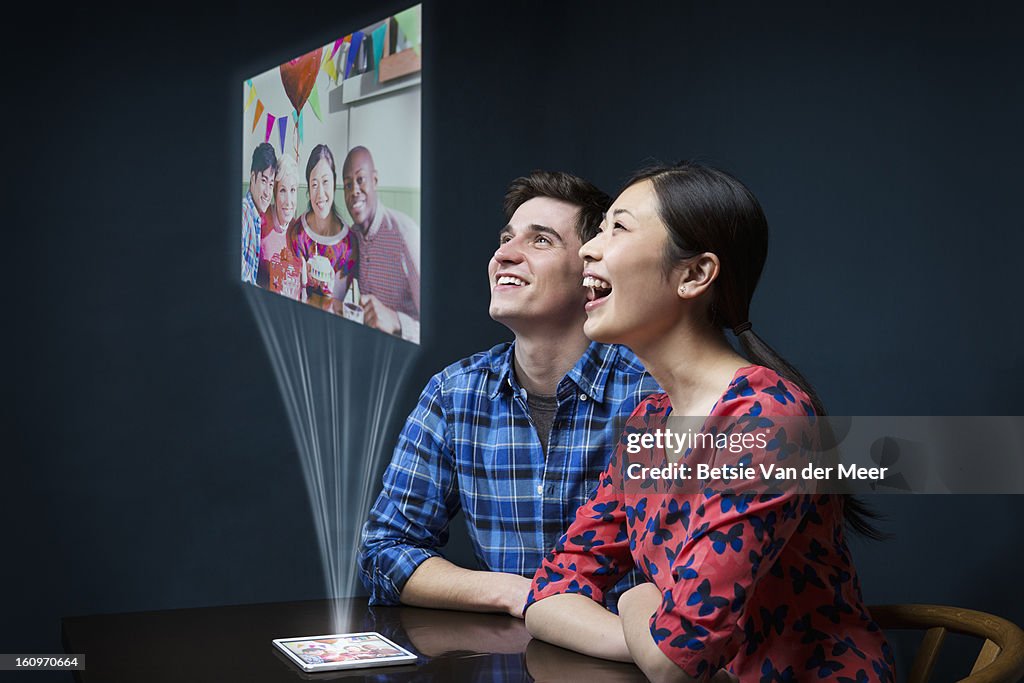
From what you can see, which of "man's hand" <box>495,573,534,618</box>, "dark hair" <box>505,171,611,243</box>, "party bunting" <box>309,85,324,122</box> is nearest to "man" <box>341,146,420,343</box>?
"party bunting" <box>309,85,324,122</box>

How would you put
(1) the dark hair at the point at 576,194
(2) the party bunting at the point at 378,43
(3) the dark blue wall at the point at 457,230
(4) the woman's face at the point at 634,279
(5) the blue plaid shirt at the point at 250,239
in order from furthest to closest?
(2) the party bunting at the point at 378,43
(5) the blue plaid shirt at the point at 250,239
(3) the dark blue wall at the point at 457,230
(1) the dark hair at the point at 576,194
(4) the woman's face at the point at 634,279

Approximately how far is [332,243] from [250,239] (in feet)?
0.81

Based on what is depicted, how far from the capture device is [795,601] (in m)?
1.23

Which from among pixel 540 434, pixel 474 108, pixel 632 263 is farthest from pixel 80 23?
pixel 632 263

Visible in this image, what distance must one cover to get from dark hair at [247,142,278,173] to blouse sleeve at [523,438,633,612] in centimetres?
198

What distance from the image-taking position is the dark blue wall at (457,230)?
220cm

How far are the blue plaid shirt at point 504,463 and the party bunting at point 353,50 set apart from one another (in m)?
1.66

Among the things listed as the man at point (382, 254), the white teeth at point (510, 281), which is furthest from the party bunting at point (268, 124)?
the white teeth at point (510, 281)

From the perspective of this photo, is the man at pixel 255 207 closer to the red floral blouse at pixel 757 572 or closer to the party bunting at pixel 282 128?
the party bunting at pixel 282 128

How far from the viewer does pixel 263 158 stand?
3.13 metres

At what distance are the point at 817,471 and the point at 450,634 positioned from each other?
55cm

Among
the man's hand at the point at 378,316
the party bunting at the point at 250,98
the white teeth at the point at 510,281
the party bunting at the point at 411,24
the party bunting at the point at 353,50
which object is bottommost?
the white teeth at the point at 510,281

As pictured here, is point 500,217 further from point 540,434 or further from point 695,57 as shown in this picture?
point 540,434

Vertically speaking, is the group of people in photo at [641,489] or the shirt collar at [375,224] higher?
the shirt collar at [375,224]
